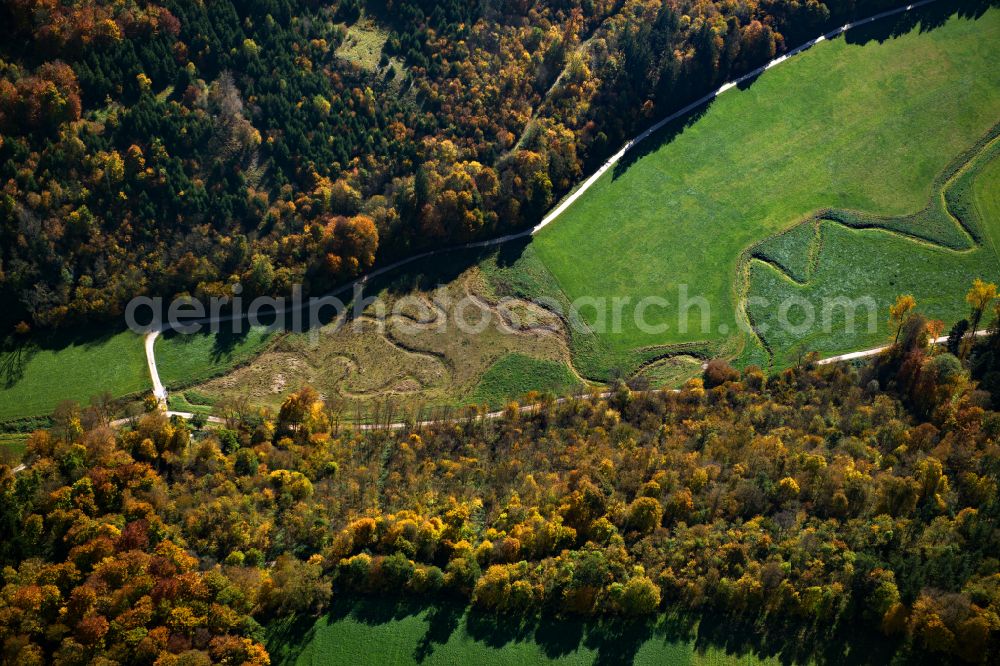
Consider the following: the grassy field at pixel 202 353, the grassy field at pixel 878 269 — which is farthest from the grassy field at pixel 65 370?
the grassy field at pixel 878 269

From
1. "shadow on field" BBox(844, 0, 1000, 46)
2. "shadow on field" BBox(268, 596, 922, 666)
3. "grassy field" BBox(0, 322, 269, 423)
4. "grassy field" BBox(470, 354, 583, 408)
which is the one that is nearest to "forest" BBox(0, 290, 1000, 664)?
"shadow on field" BBox(268, 596, 922, 666)

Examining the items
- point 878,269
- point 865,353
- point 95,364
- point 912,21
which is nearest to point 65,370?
point 95,364

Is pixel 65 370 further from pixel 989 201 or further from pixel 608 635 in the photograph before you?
pixel 989 201

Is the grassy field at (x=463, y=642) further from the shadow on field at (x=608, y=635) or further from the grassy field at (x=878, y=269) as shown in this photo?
the grassy field at (x=878, y=269)

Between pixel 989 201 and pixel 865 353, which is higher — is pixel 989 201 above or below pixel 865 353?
above

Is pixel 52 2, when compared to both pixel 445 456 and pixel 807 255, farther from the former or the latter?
pixel 807 255

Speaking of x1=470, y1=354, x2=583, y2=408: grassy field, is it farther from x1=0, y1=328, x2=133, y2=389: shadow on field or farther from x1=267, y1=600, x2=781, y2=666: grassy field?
x1=0, y1=328, x2=133, y2=389: shadow on field
